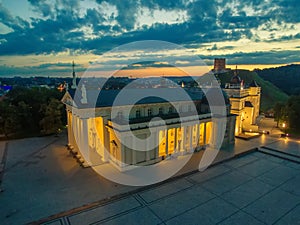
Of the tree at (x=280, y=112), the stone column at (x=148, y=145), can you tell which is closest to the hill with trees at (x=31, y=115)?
the stone column at (x=148, y=145)

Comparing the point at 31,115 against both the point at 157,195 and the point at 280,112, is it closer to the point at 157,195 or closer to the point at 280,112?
the point at 157,195

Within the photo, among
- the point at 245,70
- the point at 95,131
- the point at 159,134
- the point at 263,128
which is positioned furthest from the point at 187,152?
the point at 245,70

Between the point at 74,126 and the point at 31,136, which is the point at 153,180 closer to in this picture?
the point at 74,126

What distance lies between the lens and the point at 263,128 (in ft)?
141

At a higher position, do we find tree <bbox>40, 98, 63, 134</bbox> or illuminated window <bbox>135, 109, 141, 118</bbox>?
illuminated window <bbox>135, 109, 141, 118</bbox>

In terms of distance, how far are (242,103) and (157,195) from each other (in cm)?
2737

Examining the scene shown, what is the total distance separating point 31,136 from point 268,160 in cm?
4088

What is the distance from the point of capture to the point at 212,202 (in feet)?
57.2

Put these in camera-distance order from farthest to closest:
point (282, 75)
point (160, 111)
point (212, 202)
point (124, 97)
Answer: point (282, 75) → point (160, 111) → point (124, 97) → point (212, 202)

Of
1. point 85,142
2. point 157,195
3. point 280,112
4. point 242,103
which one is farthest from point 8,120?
point 280,112

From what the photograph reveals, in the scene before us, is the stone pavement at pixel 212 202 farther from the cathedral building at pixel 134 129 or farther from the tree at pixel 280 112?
the tree at pixel 280 112

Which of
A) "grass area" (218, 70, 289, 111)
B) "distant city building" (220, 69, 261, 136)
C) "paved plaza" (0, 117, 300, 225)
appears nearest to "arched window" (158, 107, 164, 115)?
"paved plaza" (0, 117, 300, 225)

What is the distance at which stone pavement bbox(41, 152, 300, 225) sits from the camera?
50.0 ft

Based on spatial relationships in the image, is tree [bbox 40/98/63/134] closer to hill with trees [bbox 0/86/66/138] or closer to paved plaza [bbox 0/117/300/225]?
hill with trees [bbox 0/86/66/138]
